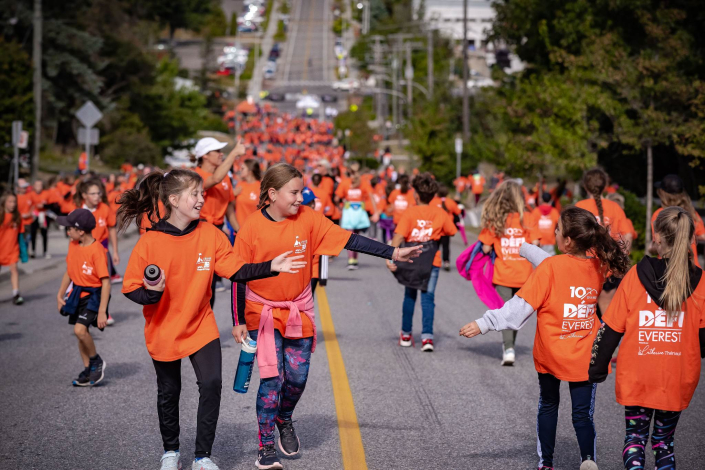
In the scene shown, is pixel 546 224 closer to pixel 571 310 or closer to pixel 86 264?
pixel 86 264

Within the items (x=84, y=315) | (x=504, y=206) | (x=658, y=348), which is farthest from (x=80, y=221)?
(x=658, y=348)

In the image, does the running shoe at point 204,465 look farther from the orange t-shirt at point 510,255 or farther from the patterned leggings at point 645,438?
the orange t-shirt at point 510,255

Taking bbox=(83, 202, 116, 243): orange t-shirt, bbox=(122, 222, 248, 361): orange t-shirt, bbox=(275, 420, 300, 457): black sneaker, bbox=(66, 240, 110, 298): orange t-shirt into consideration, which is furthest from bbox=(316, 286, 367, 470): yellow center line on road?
bbox=(83, 202, 116, 243): orange t-shirt

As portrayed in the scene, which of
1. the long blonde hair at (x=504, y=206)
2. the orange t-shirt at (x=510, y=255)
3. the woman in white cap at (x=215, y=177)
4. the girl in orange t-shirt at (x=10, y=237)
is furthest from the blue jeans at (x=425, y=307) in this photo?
the girl in orange t-shirt at (x=10, y=237)

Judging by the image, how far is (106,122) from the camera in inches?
2106

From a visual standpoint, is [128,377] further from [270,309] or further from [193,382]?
[270,309]

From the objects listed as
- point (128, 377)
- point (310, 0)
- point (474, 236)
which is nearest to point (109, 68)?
point (474, 236)

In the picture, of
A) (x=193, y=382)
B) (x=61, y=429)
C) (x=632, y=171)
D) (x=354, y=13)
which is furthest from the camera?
(x=354, y=13)

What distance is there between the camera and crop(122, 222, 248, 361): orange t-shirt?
496cm

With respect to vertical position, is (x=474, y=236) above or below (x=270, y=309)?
below

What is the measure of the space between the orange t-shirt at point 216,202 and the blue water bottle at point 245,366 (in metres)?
4.56

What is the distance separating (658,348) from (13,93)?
99.1 feet

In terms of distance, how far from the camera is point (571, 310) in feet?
16.9

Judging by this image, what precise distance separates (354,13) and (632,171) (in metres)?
128
